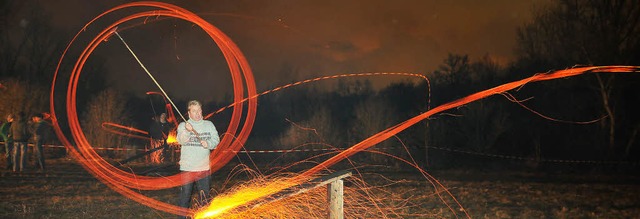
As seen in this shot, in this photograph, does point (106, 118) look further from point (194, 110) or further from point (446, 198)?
point (194, 110)

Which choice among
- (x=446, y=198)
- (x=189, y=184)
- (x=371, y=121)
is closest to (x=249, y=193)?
(x=189, y=184)

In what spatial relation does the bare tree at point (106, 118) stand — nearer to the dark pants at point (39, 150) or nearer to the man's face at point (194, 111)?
the dark pants at point (39, 150)

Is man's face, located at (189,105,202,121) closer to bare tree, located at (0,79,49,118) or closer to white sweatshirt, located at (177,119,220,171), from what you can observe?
white sweatshirt, located at (177,119,220,171)

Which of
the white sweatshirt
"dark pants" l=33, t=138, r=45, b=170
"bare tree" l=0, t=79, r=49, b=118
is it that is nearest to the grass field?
"dark pants" l=33, t=138, r=45, b=170

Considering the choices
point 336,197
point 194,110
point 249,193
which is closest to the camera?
point 336,197

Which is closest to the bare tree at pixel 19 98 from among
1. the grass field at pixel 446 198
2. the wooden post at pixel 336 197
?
the grass field at pixel 446 198

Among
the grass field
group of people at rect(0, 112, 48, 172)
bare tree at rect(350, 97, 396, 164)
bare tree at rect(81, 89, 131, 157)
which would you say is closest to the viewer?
the grass field

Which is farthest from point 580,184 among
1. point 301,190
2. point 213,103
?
point 213,103

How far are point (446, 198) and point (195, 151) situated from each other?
6.79 metres

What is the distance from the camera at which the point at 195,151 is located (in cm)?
738

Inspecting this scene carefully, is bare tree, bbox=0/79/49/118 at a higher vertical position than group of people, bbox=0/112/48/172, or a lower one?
higher

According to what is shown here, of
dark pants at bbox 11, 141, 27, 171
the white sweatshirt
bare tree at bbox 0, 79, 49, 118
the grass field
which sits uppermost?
bare tree at bbox 0, 79, 49, 118

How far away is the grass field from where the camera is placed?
10352mm

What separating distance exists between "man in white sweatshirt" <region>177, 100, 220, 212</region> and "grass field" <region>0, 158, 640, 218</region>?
→ 2.68 meters
